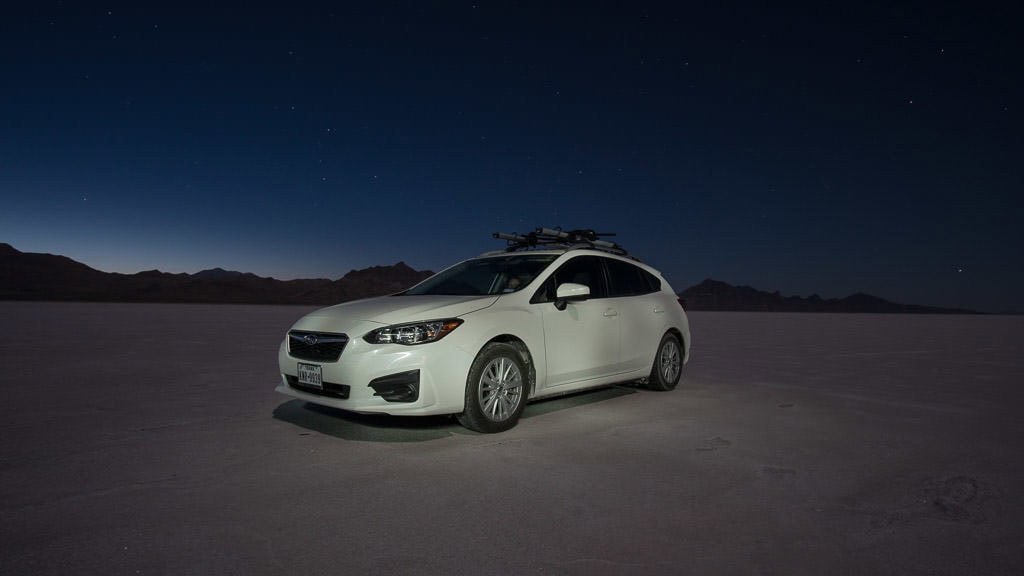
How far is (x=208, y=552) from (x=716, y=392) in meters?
6.64

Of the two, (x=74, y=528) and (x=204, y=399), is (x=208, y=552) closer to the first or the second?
(x=74, y=528)

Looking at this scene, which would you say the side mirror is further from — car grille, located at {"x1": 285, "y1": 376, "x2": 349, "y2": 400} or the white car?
car grille, located at {"x1": 285, "y1": 376, "x2": 349, "y2": 400}

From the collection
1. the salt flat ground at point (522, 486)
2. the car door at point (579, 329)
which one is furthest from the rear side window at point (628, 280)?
the salt flat ground at point (522, 486)

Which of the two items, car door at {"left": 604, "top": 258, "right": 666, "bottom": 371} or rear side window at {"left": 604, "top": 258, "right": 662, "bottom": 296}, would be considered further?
rear side window at {"left": 604, "top": 258, "right": 662, "bottom": 296}

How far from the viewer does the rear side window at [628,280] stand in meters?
7.48

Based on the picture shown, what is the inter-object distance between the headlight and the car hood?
5 centimetres

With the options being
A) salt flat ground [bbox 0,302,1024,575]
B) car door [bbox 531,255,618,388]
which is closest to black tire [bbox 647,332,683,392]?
salt flat ground [bbox 0,302,1024,575]

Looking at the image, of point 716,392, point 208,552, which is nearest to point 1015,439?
point 716,392

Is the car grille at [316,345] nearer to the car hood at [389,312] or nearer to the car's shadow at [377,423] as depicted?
the car hood at [389,312]

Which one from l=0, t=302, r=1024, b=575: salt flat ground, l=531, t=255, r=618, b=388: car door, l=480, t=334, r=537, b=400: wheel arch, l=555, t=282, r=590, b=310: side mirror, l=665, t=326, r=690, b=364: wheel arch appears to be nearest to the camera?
l=0, t=302, r=1024, b=575: salt flat ground

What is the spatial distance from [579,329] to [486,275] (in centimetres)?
132

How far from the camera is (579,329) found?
21.7 ft

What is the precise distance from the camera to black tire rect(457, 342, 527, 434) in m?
5.51

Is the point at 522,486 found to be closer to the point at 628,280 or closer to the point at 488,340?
the point at 488,340
